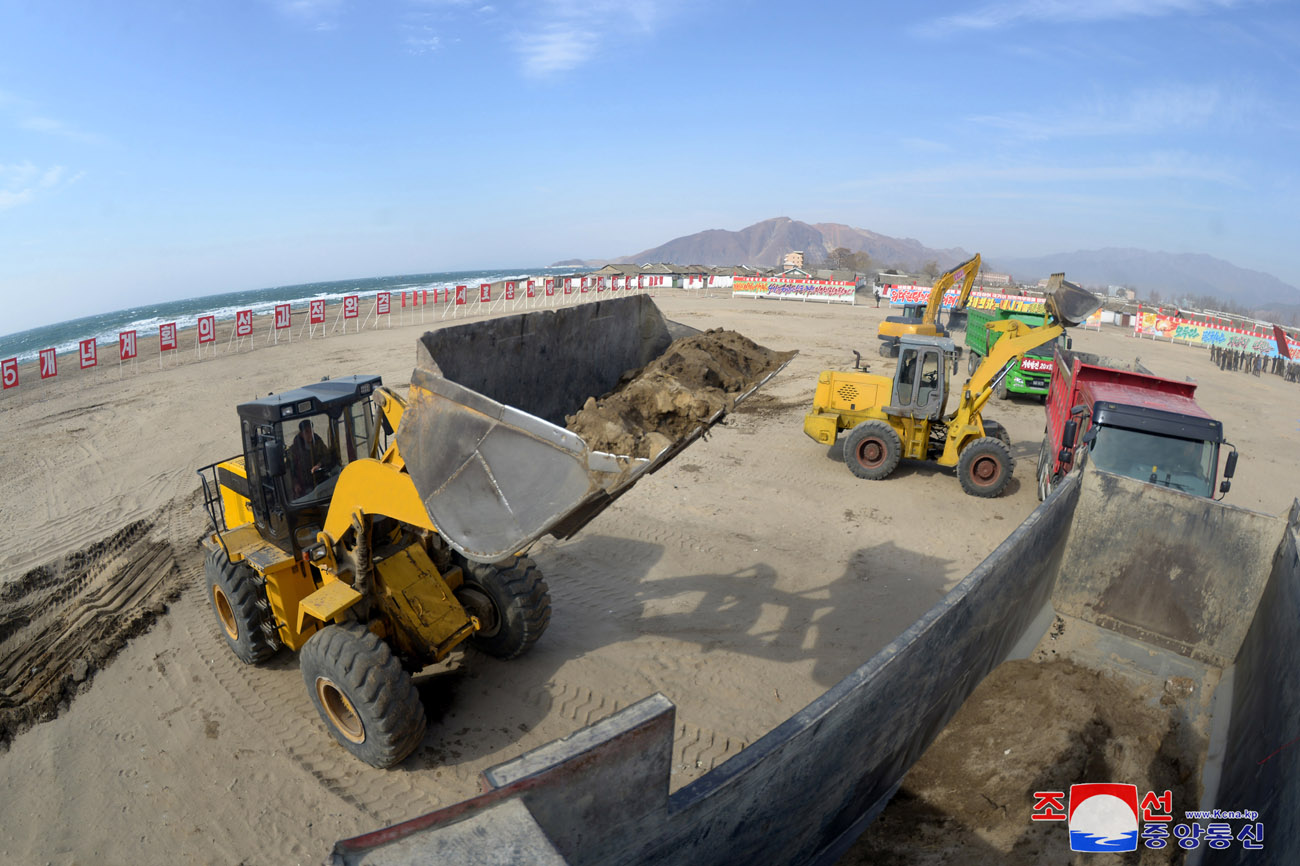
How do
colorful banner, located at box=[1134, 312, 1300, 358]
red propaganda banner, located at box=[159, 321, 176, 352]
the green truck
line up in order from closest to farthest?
1. the green truck
2. red propaganda banner, located at box=[159, 321, 176, 352]
3. colorful banner, located at box=[1134, 312, 1300, 358]

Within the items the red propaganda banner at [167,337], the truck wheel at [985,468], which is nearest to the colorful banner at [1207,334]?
the truck wheel at [985,468]

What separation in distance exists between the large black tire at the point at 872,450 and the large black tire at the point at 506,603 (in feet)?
21.9

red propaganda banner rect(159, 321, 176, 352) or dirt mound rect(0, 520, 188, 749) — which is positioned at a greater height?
red propaganda banner rect(159, 321, 176, 352)

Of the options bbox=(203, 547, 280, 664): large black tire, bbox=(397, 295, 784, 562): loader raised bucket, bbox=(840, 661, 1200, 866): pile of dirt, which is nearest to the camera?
bbox=(397, 295, 784, 562): loader raised bucket

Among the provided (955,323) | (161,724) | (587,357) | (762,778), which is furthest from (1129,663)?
(955,323)

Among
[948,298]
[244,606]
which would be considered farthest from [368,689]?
[948,298]

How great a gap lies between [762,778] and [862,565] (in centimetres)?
584

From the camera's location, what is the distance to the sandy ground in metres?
4.61

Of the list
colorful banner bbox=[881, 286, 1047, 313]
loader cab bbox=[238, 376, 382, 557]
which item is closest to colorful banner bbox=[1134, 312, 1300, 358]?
colorful banner bbox=[881, 286, 1047, 313]

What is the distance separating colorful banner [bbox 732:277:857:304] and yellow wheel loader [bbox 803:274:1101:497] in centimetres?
→ 2951

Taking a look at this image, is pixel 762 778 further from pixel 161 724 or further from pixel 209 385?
pixel 209 385

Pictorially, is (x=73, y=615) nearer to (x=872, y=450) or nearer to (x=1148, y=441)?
(x=872, y=450)

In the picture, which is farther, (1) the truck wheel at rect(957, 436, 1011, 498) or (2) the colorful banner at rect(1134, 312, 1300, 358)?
(2) the colorful banner at rect(1134, 312, 1300, 358)

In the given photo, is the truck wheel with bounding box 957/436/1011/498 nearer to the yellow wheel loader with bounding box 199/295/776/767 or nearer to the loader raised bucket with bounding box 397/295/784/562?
the yellow wheel loader with bounding box 199/295/776/767
